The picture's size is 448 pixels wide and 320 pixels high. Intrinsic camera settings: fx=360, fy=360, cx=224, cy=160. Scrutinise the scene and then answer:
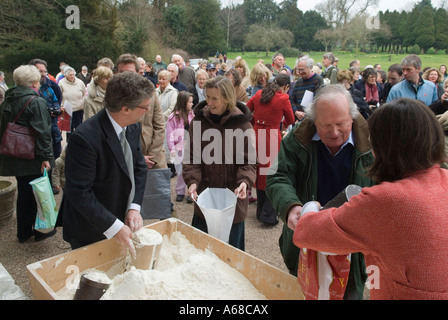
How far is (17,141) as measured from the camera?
3.64 meters

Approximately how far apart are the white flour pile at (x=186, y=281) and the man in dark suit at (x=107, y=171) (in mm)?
255

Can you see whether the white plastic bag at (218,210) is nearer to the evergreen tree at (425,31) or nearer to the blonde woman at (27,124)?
the blonde woman at (27,124)

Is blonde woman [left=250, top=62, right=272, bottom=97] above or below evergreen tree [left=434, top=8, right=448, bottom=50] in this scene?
below

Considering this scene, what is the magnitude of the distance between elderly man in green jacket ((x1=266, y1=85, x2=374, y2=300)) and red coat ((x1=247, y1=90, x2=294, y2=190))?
2.65m

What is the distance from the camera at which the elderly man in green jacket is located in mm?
1925

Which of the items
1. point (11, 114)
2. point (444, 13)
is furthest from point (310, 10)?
point (11, 114)

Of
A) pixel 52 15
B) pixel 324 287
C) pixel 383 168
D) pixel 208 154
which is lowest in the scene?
pixel 324 287

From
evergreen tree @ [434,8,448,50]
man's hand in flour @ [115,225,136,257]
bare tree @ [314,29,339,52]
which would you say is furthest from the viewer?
bare tree @ [314,29,339,52]

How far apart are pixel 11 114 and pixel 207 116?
216 centimetres

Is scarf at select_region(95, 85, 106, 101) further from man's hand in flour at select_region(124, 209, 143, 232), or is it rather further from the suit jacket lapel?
man's hand in flour at select_region(124, 209, 143, 232)

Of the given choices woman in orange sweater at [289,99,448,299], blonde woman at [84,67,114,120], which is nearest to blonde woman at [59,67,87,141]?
blonde woman at [84,67,114,120]

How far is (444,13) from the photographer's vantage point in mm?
28547

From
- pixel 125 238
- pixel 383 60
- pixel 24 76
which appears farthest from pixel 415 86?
pixel 383 60

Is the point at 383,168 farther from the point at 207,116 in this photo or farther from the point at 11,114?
the point at 11,114
